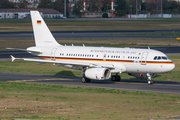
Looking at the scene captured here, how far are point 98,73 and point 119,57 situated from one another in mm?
3426

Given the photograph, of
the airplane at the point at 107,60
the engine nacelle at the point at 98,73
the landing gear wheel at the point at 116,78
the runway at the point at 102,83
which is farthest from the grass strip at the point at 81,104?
the landing gear wheel at the point at 116,78

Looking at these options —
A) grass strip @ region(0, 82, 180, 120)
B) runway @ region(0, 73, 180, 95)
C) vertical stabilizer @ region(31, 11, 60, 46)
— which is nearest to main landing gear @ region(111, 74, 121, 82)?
runway @ region(0, 73, 180, 95)

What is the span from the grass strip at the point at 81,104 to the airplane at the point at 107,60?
5.90 metres

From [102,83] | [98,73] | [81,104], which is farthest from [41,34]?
[81,104]

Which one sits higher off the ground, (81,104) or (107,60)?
(107,60)

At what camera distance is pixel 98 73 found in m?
38.2

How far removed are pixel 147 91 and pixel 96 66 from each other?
8090 millimetres

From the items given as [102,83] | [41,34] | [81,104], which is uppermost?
[41,34]

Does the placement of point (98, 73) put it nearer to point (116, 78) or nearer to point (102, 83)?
point (102, 83)

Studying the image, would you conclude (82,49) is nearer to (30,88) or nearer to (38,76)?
(38,76)

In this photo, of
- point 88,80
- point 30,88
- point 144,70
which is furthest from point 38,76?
point 144,70

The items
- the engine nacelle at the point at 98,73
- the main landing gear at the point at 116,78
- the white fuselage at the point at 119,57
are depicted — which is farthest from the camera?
the main landing gear at the point at 116,78

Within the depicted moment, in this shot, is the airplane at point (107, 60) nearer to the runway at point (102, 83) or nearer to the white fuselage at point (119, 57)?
the white fuselage at point (119, 57)

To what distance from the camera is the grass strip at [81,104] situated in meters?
22.8
